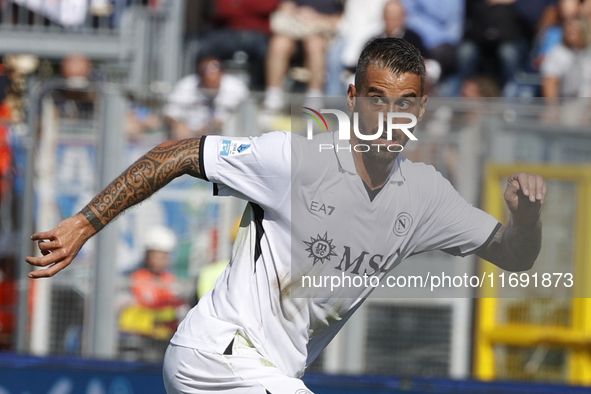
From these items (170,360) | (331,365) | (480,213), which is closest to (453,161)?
(331,365)

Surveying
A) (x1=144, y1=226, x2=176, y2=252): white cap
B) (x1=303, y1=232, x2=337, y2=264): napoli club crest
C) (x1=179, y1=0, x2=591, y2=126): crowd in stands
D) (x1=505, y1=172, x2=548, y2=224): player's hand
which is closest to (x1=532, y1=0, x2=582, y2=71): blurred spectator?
(x1=179, y1=0, x2=591, y2=126): crowd in stands

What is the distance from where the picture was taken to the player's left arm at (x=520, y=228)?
3051 mm

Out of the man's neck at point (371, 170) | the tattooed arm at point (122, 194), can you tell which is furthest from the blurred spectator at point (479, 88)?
the tattooed arm at point (122, 194)

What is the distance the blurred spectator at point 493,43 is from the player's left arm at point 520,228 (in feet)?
16.1

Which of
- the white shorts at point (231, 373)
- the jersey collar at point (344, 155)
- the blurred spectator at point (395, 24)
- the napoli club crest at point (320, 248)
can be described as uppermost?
the blurred spectator at point (395, 24)

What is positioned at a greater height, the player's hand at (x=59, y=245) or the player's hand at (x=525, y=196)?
the player's hand at (x=525, y=196)

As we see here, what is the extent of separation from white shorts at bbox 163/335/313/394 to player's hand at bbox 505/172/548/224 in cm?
108

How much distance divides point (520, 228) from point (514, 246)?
0.29ft

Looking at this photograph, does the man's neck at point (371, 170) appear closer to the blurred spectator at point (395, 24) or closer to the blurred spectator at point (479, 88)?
the blurred spectator at point (479, 88)

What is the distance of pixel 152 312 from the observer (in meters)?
6.30

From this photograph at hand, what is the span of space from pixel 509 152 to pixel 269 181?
3.65 m

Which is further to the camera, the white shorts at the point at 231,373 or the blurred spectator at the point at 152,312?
the blurred spectator at the point at 152,312

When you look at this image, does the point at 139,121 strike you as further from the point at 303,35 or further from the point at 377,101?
the point at 377,101

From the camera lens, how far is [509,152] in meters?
6.18
